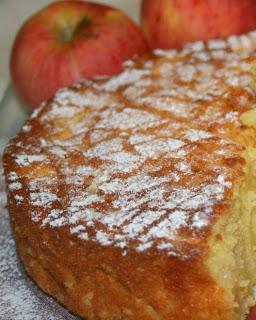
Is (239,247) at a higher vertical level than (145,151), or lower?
lower

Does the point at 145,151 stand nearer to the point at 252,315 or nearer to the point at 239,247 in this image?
the point at 239,247

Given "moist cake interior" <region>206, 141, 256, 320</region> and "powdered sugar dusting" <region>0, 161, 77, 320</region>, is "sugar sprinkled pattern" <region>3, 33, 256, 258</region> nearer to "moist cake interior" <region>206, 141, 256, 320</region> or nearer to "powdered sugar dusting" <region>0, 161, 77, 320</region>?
"moist cake interior" <region>206, 141, 256, 320</region>

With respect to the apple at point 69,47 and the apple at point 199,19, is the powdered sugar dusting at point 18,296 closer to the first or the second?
the apple at point 69,47

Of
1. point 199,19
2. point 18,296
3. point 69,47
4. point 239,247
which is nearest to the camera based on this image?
point 239,247

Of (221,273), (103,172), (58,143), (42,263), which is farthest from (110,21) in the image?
(221,273)

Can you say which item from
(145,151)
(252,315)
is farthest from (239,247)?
(145,151)

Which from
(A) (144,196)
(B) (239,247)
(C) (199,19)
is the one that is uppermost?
(C) (199,19)

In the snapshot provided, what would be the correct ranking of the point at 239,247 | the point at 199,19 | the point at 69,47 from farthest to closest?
the point at 199,19 < the point at 69,47 < the point at 239,247

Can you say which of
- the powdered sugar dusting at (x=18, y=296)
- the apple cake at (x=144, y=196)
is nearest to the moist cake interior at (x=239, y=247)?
the apple cake at (x=144, y=196)
